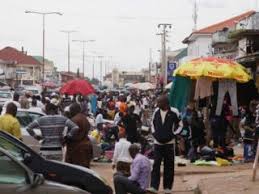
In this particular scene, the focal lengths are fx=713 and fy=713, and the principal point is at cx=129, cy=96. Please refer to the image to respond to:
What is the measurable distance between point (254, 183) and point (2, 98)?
84.3 feet

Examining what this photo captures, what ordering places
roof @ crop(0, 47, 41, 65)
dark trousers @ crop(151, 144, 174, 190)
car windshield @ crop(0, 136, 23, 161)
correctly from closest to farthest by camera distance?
car windshield @ crop(0, 136, 23, 161) → dark trousers @ crop(151, 144, 174, 190) → roof @ crop(0, 47, 41, 65)

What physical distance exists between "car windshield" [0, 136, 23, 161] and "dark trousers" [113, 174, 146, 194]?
212 centimetres

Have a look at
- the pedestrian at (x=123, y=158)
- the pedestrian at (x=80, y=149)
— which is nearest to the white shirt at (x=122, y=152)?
the pedestrian at (x=123, y=158)

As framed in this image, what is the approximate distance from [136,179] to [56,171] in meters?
2.02

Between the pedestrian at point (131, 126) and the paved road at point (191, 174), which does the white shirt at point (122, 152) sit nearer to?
the paved road at point (191, 174)

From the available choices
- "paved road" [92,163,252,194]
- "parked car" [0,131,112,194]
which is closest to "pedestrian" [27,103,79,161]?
"parked car" [0,131,112,194]

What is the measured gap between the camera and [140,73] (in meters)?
181

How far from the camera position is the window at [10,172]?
7.21 m

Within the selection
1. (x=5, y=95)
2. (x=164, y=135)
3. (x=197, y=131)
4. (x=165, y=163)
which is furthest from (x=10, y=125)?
(x=5, y=95)

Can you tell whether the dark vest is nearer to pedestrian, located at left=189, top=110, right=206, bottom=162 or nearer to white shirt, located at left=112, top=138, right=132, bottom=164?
white shirt, located at left=112, top=138, right=132, bottom=164

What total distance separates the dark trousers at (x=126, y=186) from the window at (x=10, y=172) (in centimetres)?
393

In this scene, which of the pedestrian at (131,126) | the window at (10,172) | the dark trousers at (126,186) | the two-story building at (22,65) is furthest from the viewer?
the two-story building at (22,65)

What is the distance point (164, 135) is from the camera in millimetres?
12227

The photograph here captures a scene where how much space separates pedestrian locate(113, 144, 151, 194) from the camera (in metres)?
11.0
